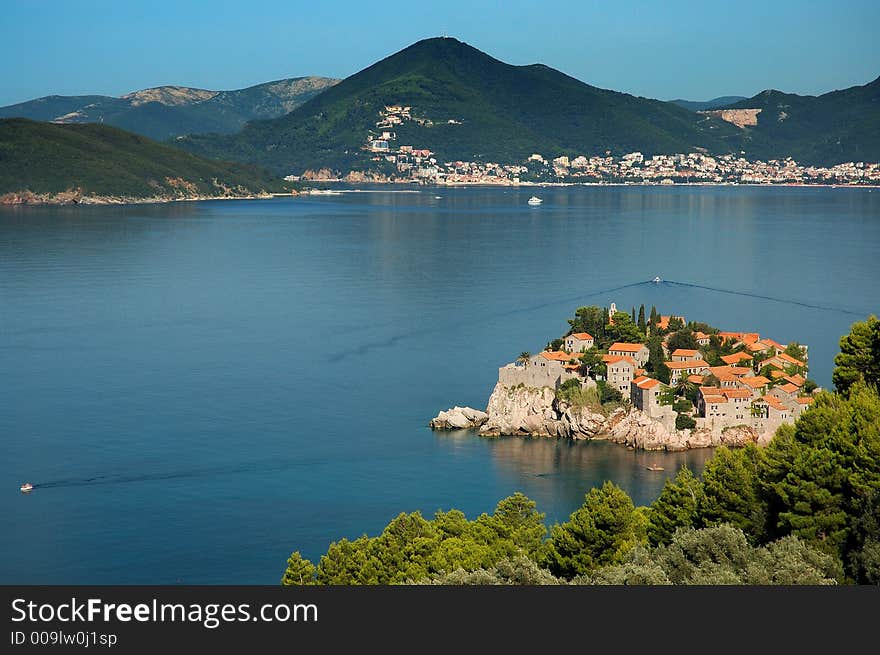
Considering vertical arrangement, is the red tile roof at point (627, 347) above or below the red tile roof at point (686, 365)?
above

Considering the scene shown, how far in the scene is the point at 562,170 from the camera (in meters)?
151

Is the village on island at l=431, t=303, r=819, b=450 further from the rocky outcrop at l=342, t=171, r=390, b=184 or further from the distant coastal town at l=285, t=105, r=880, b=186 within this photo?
the rocky outcrop at l=342, t=171, r=390, b=184

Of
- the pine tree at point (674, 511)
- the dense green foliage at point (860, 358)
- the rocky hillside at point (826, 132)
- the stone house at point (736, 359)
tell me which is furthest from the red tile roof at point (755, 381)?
the rocky hillside at point (826, 132)

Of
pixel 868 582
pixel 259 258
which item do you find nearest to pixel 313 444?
pixel 868 582

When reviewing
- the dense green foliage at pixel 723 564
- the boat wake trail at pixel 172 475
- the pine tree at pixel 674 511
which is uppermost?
the dense green foliage at pixel 723 564

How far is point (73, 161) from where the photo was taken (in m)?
99.3

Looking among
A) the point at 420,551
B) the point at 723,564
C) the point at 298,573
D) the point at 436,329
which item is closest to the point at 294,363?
the point at 436,329

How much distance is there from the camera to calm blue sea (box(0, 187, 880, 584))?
18.3m

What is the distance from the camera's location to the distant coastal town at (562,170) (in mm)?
144750

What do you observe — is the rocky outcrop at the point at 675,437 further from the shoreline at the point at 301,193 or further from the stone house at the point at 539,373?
the shoreline at the point at 301,193

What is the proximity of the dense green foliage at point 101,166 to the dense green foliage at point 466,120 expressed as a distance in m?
35.6

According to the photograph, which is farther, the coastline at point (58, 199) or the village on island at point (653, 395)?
the coastline at point (58, 199)

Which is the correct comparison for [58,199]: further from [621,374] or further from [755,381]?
[755,381]
